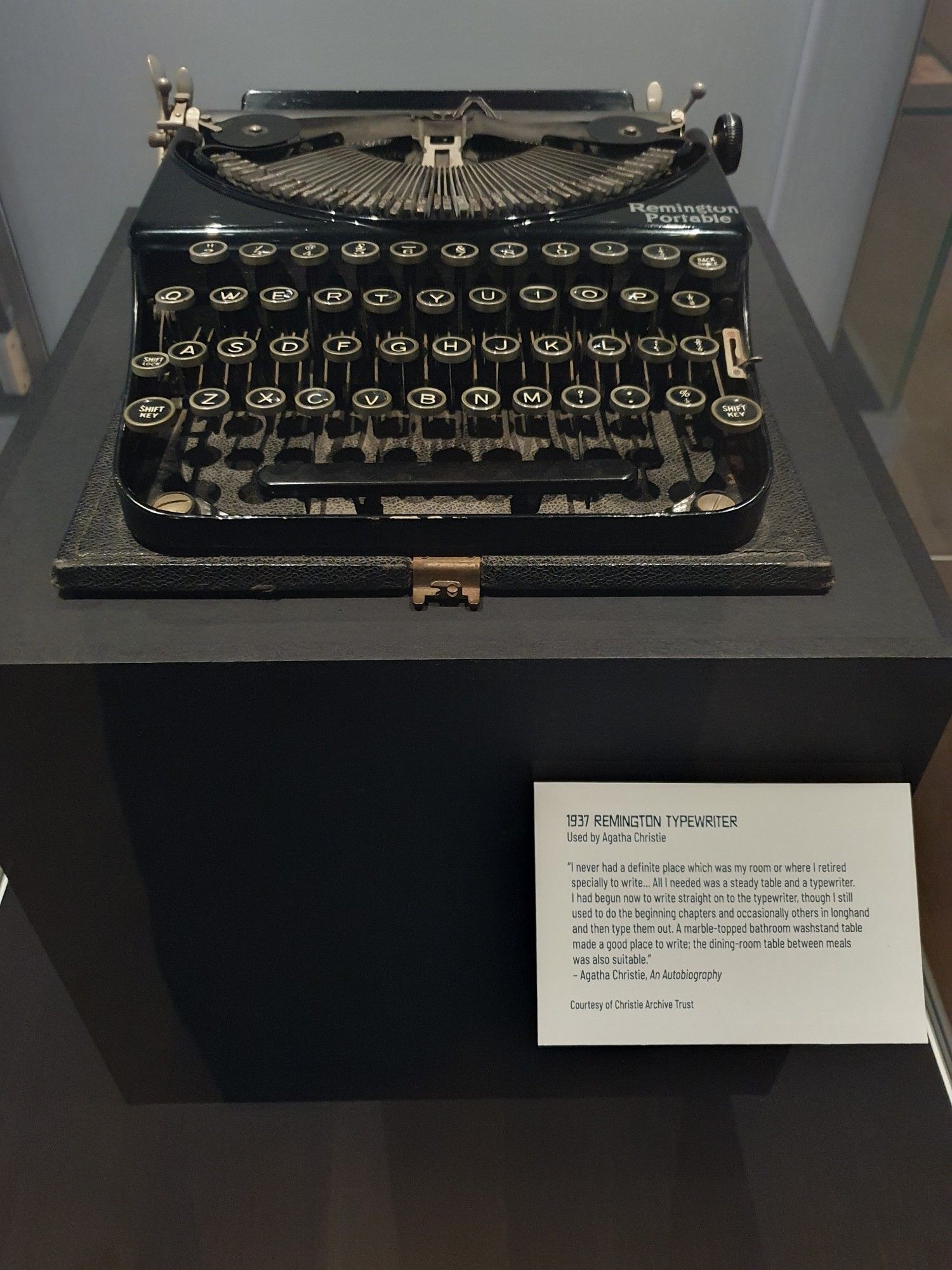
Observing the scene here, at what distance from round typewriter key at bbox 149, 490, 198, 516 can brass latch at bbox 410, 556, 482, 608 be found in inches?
7.8

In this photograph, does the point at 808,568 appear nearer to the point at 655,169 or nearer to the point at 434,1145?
the point at 655,169

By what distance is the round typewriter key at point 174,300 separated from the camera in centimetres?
91

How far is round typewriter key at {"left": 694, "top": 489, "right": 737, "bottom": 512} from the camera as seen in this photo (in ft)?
2.88

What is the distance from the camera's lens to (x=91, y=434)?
105cm

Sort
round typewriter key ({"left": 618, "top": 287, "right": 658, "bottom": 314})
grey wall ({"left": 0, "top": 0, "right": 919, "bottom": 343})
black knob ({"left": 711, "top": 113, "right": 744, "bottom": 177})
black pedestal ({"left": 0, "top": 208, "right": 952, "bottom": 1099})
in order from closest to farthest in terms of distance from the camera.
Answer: black pedestal ({"left": 0, "top": 208, "right": 952, "bottom": 1099})
round typewriter key ({"left": 618, "top": 287, "right": 658, "bottom": 314})
black knob ({"left": 711, "top": 113, "right": 744, "bottom": 177})
grey wall ({"left": 0, "top": 0, "right": 919, "bottom": 343})

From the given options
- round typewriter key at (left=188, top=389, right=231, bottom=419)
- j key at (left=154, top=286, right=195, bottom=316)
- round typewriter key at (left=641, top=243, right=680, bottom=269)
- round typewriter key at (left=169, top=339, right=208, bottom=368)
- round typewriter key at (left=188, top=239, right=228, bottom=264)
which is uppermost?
round typewriter key at (left=641, top=243, right=680, bottom=269)

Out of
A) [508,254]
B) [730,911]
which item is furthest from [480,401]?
[730,911]

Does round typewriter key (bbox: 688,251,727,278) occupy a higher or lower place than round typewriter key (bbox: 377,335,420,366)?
higher

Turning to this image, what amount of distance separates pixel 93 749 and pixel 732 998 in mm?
594

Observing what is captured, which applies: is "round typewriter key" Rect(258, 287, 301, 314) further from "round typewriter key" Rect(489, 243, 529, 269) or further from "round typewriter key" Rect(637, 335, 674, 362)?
"round typewriter key" Rect(637, 335, 674, 362)

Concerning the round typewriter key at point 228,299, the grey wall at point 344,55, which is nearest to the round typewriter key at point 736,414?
the round typewriter key at point 228,299

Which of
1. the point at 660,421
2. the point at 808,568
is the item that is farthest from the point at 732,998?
the point at 660,421

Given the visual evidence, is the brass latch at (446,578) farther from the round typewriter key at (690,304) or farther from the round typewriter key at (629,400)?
the round typewriter key at (690,304)

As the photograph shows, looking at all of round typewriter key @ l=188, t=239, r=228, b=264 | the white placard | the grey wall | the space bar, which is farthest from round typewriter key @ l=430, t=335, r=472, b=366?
the grey wall
